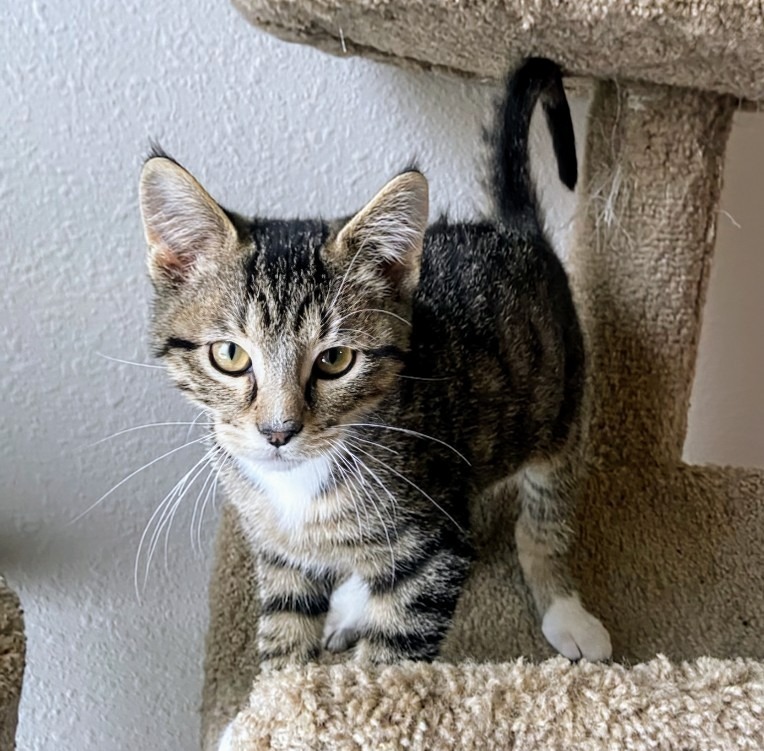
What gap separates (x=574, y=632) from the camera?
31.0 inches

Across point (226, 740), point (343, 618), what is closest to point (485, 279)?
point (343, 618)

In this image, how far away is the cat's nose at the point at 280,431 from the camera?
57cm

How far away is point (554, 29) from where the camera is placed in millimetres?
661

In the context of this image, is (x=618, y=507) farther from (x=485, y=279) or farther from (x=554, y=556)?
(x=485, y=279)

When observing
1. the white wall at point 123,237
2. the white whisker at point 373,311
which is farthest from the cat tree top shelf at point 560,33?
the white whisker at point 373,311

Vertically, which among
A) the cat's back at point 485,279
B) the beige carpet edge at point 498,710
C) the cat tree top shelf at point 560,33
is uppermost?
the cat tree top shelf at point 560,33

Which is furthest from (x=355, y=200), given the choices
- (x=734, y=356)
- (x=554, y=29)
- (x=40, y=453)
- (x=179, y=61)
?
(x=734, y=356)

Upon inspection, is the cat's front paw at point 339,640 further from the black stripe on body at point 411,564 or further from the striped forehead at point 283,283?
the striped forehead at point 283,283

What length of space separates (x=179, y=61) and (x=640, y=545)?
0.72m

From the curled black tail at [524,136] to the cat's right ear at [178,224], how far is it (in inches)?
13.2

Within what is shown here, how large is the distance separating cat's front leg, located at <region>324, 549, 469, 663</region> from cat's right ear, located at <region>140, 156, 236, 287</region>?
11.8 inches

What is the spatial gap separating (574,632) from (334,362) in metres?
0.39

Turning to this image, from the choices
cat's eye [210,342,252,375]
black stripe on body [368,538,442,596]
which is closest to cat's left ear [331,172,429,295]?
cat's eye [210,342,252,375]

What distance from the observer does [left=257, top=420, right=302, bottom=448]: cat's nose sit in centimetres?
57
